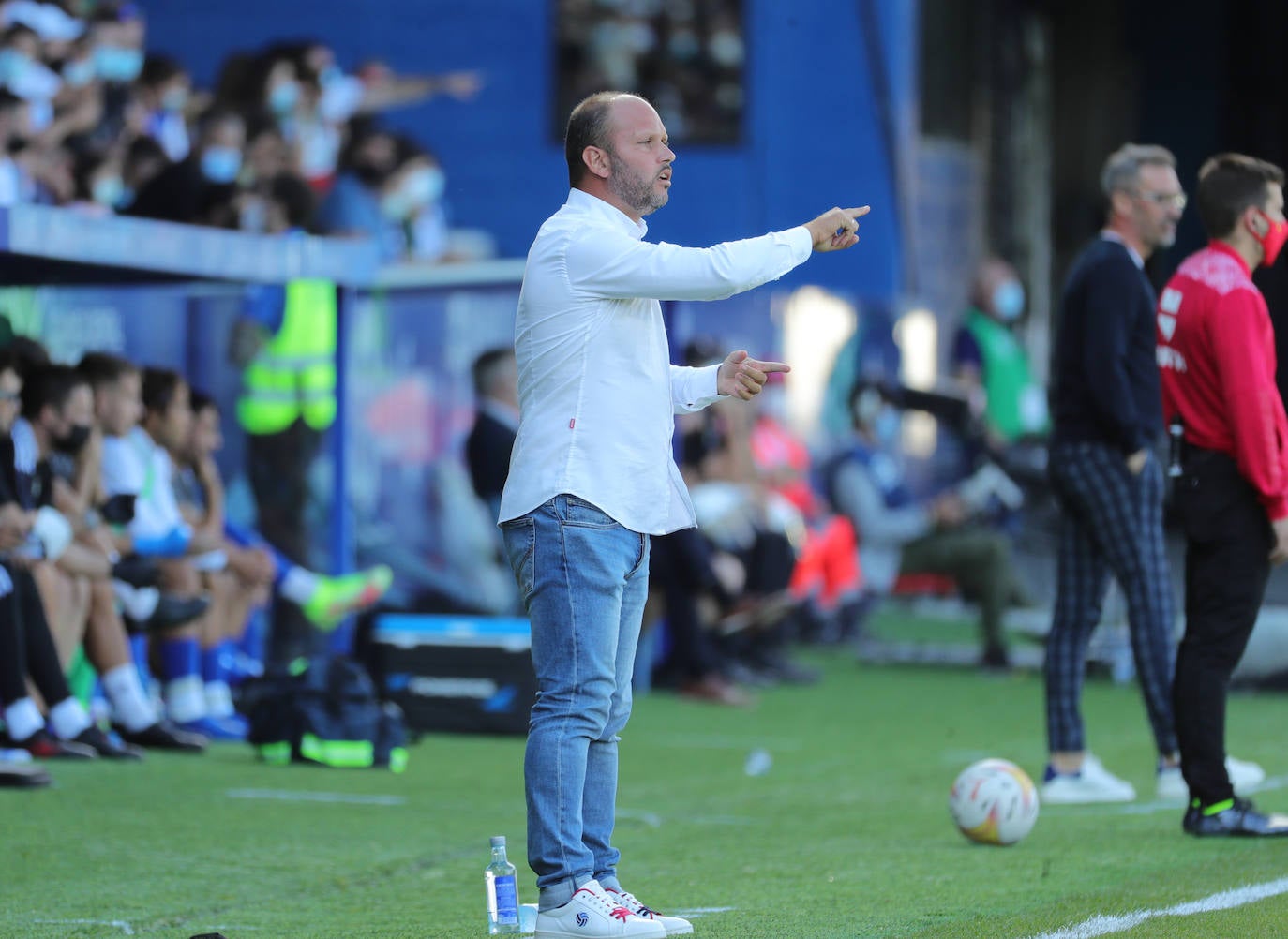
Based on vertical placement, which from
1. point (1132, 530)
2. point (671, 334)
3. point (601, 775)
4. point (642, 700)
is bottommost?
point (642, 700)

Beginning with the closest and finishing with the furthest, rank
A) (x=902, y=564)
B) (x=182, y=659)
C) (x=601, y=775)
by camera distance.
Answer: (x=601, y=775)
(x=182, y=659)
(x=902, y=564)

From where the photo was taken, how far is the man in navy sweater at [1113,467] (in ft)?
23.0

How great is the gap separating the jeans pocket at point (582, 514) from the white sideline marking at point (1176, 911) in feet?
4.31

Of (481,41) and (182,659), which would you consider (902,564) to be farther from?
(481,41)

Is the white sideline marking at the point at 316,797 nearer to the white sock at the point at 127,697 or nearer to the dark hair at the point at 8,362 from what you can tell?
the white sock at the point at 127,697

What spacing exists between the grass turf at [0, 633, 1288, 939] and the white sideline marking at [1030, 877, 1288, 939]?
0.05 m

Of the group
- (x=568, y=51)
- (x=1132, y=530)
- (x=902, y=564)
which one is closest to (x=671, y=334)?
(x=902, y=564)

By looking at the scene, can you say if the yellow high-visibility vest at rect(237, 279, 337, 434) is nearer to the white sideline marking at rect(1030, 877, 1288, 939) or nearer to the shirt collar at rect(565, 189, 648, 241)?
the shirt collar at rect(565, 189, 648, 241)

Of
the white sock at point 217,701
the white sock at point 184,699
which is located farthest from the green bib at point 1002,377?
the white sock at point 184,699

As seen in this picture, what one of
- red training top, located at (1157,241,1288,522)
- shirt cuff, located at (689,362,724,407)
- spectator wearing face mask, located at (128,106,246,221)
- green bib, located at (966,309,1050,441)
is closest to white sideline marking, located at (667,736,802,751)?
red training top, located at (1157,241,1288,522)

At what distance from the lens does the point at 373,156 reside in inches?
596

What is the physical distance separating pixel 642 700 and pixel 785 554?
5.65ft

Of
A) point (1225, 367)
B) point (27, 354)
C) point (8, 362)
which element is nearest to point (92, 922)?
point (1225, 367)

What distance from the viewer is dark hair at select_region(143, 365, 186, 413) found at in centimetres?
945
